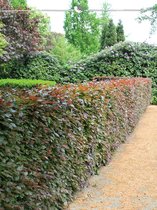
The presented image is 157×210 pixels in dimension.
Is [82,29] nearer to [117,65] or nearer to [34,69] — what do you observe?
[117,65]

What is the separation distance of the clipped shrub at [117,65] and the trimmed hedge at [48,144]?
1280cm

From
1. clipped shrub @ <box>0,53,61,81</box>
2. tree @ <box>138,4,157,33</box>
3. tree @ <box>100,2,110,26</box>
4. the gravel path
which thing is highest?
tree @ <box>100,2,110,26</box>

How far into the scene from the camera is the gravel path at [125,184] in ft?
13.3

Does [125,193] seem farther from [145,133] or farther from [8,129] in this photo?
[145,133]

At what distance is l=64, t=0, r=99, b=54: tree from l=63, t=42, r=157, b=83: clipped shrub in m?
14.8

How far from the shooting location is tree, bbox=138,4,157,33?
16.9 metres

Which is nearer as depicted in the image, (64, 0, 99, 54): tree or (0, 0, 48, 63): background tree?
(0, 0, 48, 63): background tree

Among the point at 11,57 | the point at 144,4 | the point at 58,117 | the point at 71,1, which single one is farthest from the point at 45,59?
the point at 71,1

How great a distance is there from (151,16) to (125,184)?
532 inches

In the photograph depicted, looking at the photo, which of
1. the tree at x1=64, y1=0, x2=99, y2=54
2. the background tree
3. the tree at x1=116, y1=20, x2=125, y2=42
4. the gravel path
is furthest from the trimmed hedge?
the tree at x1=64, y1=0, x2=99, y2=54

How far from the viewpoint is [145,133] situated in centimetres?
918

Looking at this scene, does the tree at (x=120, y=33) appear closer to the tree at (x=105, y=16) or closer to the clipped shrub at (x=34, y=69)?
the tree at (x=105, y=16)

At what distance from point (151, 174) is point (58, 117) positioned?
2.32 meters

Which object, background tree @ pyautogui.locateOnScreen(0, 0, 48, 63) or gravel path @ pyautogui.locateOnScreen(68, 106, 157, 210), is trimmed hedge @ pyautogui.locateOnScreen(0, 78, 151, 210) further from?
background tree @ pyautogui.locateOnScreen(0, 0, 48, 63)
